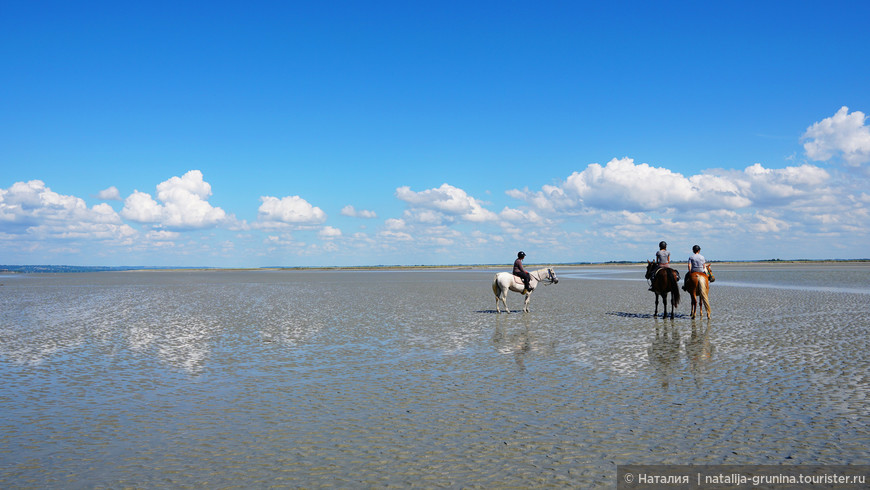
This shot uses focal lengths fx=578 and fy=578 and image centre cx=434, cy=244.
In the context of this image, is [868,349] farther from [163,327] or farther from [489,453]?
[163,327]

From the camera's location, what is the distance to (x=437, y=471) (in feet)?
21.2

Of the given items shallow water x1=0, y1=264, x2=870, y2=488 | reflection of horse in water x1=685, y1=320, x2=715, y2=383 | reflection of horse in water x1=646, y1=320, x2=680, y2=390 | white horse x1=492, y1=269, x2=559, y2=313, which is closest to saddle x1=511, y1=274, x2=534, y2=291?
white horse x1=492, y1=269, x2=559, y2=313

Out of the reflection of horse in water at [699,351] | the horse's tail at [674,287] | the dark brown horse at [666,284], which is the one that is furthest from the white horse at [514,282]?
the reflection of horse in water at [699,351]

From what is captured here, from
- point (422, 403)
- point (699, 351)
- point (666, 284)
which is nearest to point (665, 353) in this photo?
point (699, 351)

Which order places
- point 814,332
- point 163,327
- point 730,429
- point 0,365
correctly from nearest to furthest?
point 730,429 → point 0,365 → point 814,332 → point 163,327

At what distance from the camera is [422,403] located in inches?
376

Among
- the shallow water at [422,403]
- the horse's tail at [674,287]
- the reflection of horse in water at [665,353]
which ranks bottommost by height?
the shallow water at [422,403]

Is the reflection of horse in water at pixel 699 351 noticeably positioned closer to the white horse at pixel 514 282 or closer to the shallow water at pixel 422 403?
the shallow water at pixel 422 403

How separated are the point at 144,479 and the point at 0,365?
34.0 ft

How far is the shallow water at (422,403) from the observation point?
670cm

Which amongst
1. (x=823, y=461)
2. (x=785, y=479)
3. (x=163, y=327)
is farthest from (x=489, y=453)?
(x=163, y=327)

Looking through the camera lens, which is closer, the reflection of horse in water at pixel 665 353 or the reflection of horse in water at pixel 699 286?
the reflection of horse in water at pixel 665 353

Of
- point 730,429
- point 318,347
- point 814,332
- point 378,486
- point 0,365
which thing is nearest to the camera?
point 378,486

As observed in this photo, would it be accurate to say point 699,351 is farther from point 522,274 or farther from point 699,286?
point 522,274
